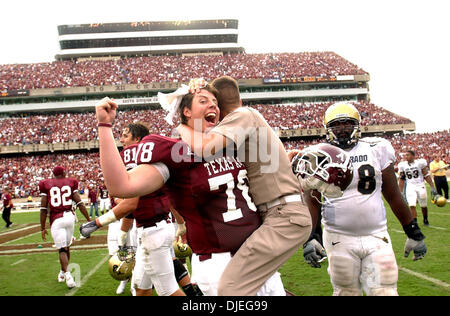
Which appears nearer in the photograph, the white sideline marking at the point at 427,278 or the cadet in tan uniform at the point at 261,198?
the cadet in tan uniform at the point at 261,198

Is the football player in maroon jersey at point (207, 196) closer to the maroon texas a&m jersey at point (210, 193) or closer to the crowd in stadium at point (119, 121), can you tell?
the maroon texas a&m jersey at point (210, 193)

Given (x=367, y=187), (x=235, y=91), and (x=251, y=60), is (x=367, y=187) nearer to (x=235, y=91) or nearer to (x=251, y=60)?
(x=235, y=91)

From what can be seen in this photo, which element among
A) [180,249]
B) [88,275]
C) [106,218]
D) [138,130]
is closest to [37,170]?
[88,275]

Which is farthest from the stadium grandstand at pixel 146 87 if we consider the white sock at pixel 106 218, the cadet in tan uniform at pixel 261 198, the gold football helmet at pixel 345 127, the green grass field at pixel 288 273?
the cadet in tan uniform at pixel 261 198

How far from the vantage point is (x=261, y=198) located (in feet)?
6.82

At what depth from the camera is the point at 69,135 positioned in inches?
1550

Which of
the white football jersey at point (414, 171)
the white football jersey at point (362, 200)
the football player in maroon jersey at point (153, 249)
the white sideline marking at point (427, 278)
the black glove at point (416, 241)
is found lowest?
the white sideline marking at point (427, 278)

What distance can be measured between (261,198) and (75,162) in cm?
3658

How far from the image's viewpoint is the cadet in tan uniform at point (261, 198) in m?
1.92

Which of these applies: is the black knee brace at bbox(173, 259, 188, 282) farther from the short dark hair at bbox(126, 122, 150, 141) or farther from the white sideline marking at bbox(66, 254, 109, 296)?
the white sideline marking at bbox(66, 254, 109, 296)

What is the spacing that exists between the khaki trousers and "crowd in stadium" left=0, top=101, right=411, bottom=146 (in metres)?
36.3

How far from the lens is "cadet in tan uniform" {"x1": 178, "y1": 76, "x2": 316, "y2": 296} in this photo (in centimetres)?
192

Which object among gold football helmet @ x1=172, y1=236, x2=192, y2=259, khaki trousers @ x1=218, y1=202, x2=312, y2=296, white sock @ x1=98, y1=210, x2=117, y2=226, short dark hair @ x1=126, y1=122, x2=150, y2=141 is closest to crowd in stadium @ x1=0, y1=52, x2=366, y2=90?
gold football helmet @ x1=172, y1=236, x2=192, y2=259

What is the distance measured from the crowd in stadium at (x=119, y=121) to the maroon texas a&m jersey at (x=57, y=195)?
31486 millimetres
